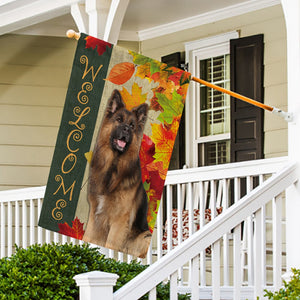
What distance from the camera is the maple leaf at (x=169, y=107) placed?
4.14m

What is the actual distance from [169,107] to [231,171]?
2.35ft

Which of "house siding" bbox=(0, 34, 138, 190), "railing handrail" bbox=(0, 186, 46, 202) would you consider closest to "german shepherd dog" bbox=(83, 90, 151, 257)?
"railing handrail" bbox=(0, 186, 46, 202)

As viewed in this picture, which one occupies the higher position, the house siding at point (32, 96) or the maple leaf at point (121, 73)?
the house siding at point (32, 96)

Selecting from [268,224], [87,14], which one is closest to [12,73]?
[87,14]

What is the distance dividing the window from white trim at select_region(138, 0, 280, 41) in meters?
0.22

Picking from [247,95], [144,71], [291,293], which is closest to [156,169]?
[144,71]

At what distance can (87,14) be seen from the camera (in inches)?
245

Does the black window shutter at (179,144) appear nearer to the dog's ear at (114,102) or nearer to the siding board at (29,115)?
the siding board at (29,115)

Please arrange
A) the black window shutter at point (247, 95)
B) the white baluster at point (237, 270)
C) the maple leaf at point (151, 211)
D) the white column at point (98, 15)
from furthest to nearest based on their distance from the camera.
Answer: the black window shutter at point (247, 95) < the white column at point (98, 15) < the maple leaf at point (151, 211) < the white baluster at point (237, 270)

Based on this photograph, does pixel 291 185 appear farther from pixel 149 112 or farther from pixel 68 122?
pixel 68 122

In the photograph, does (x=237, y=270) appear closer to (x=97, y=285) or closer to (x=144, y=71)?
(x=97, y=285)

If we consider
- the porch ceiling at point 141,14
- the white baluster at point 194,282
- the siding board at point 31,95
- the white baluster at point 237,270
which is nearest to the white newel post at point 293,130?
the white baluster at point 237,270

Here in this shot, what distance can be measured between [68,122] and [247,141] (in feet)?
10.6

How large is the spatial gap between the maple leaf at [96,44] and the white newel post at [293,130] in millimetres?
1072
